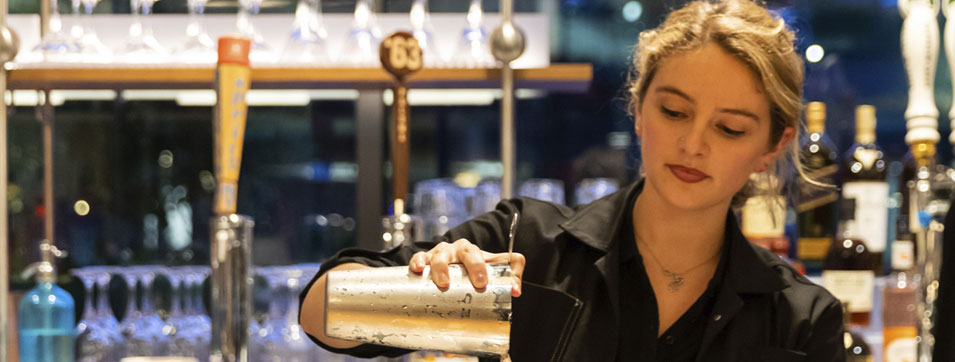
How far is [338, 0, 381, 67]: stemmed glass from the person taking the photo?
2.32 metres

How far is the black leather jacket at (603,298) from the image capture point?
5.26ft

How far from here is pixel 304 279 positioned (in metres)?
2.26

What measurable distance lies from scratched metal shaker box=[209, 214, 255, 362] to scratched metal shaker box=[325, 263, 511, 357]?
2.55 ft

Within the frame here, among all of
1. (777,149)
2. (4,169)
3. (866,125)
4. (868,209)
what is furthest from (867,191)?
(4,169)

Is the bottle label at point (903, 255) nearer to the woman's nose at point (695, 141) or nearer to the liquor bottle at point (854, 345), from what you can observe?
the liquor bottle at point (854, 345)

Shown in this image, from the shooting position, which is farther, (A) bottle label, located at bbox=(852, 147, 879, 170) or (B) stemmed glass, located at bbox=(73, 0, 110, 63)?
(B) stemmed glass, located at bbox=(73, 0, 110, 63)

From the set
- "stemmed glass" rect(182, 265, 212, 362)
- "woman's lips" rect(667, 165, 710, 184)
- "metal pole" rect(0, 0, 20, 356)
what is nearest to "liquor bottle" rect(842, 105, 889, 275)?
"woman's lips" rect(667, 165, 710, 184)

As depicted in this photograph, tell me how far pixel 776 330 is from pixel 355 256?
689 millimetres

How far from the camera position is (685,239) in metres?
→ 1.71

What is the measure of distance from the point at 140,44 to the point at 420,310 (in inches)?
55.8

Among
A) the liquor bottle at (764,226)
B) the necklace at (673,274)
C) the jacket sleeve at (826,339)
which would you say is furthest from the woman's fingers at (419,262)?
the liquor bottle at (764,226)

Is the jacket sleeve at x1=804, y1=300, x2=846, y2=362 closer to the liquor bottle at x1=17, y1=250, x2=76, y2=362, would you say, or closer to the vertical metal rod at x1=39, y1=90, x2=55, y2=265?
the liquor bottle at x1=17, y1=250, x2=76, y2=362

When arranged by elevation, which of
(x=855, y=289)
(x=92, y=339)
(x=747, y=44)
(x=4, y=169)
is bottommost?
(x=92, y=339)

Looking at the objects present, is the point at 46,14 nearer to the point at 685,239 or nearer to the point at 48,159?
the point at 48,159
